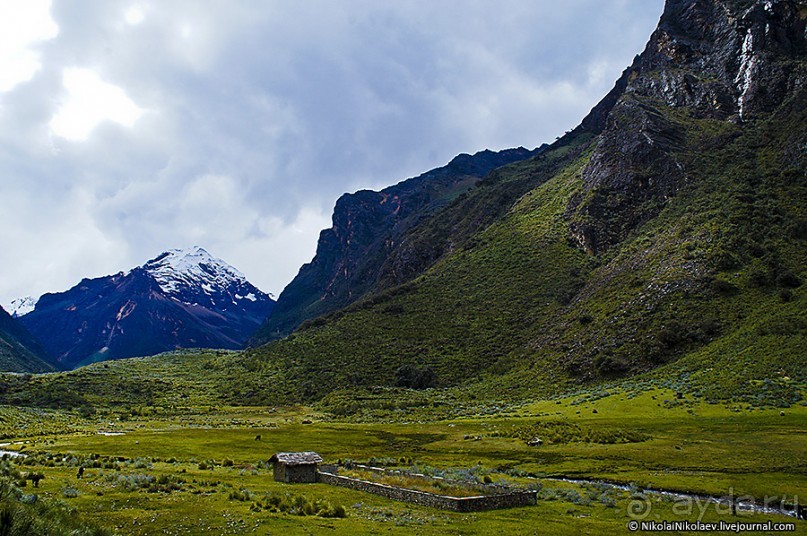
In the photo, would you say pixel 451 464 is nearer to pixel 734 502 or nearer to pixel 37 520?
pixel 734 502

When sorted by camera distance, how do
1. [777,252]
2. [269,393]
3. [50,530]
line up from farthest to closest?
[269,393] < [777,252] < [50,530]

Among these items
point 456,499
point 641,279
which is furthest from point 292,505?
point 641,279

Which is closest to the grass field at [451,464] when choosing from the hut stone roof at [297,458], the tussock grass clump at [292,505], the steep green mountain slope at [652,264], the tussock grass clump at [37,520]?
the tussock grass clump at [292,505]

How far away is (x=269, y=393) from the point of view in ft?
474

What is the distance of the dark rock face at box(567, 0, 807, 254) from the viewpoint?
152 metres

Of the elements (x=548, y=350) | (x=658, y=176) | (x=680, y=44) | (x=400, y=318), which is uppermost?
(x=680, y=44)

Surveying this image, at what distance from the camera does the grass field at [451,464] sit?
1080 inches

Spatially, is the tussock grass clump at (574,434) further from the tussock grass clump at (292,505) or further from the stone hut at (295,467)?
the tussock grass clump at (292,505)

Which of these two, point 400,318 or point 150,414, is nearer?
point 150,414

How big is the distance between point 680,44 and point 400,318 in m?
134

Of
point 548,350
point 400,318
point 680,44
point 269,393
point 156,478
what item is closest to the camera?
point 156,478

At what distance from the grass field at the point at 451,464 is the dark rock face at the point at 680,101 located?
3152 inches

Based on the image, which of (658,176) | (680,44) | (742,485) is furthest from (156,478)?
(680,44)

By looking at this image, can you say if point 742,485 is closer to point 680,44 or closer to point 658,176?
point 658,176
